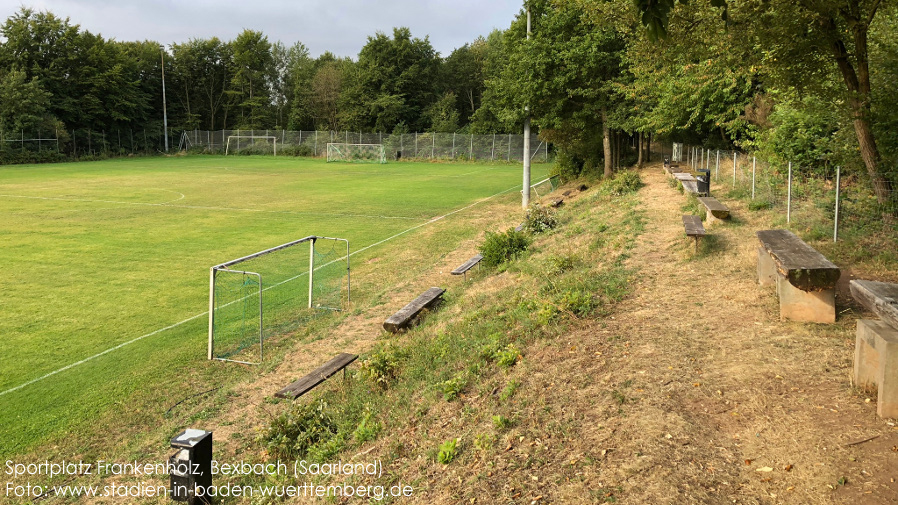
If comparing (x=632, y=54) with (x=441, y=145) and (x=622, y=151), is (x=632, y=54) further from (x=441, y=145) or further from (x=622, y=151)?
(x=441, y=145)

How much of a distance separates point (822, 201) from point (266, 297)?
10.2 m

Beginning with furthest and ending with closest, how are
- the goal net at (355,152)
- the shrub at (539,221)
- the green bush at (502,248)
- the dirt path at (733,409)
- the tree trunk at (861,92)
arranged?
the goal net at (355,152) → the shrub at (539,221) → the green bush at (502,248) → the tree trunk at (861,92) → the dirt path at (733,409)

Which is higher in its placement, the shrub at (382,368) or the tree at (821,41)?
the tree at (821,41)

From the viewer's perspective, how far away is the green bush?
1313 cm

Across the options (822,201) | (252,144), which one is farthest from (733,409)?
(252,144)

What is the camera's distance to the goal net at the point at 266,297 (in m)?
9.50

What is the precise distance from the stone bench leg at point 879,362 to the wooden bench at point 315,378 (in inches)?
206

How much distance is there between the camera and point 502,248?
43.6 ft

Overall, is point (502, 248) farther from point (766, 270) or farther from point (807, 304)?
point (807, 304)

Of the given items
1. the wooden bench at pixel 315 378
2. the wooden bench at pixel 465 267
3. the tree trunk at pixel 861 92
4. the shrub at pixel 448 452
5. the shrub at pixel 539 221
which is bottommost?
the wooden bench at pixel 315 378

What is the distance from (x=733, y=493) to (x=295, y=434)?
4.08 m

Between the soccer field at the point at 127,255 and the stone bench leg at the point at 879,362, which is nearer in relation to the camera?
the stone bench leg at the point at 879,362

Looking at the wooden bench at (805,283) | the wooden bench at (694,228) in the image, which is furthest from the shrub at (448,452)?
the wooden bench at (694,228)

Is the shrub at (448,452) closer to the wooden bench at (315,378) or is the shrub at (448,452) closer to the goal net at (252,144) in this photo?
the wooden bench at (315,378)
